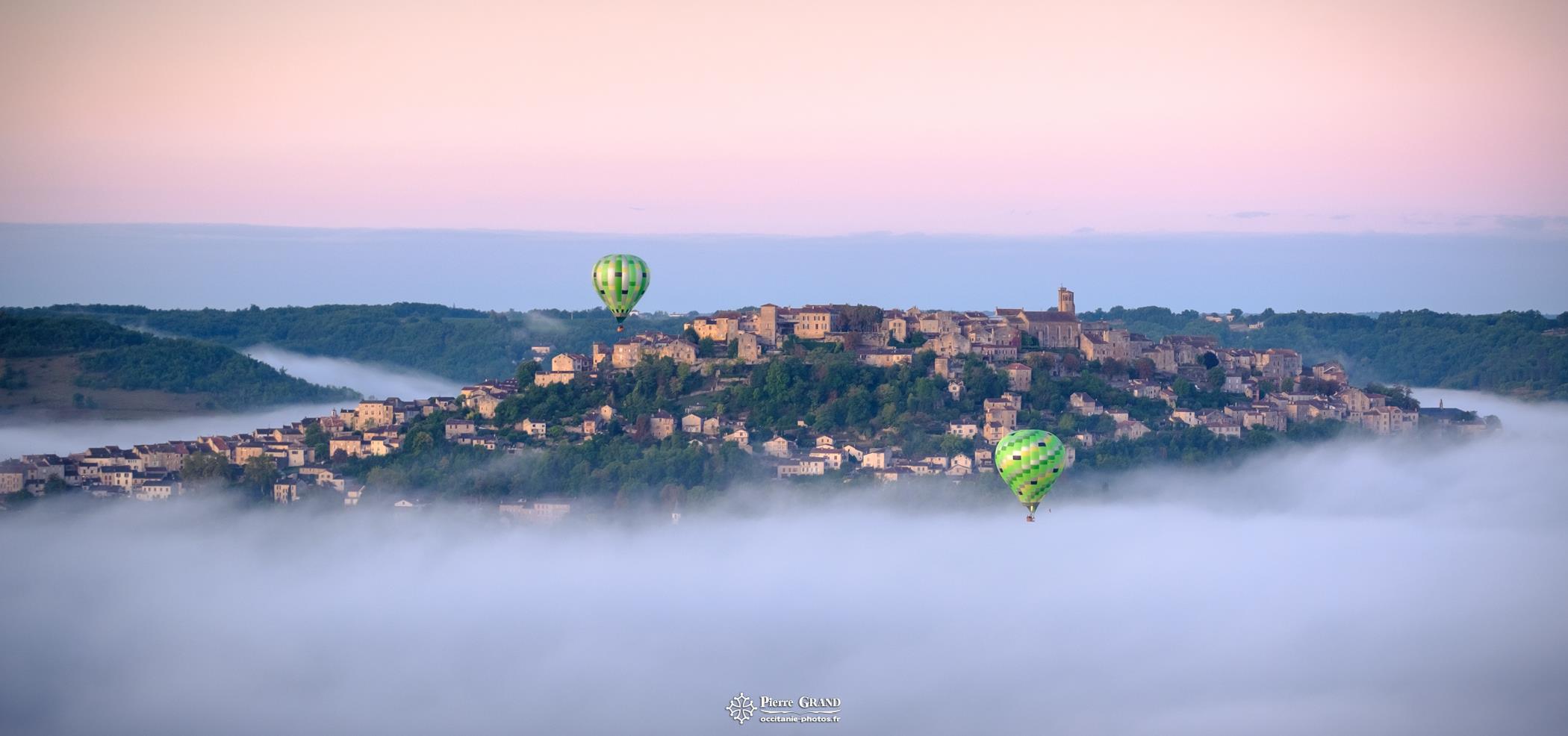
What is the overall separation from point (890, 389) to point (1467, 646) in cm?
1301

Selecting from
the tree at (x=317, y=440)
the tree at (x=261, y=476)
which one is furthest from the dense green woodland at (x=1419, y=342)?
the tree at (x=261, y=476)

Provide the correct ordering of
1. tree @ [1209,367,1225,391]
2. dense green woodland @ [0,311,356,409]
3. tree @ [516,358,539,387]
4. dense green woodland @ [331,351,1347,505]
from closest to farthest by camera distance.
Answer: dense green woodland @ [331,351,1347,505]
tree @ [516,358,539,387]
tree @ [1209,367,1225,391]
dense green woodland @ [0,311,356,409]

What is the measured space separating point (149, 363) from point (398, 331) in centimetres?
1933

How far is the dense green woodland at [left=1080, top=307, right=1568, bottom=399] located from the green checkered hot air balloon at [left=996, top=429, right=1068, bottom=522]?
90.9 feet

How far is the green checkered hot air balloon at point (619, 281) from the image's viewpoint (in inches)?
1762

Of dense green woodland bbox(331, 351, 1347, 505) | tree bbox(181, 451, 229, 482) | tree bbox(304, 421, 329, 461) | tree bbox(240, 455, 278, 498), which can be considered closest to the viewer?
dense green woodland bbox(331, 351, 1347, 505)

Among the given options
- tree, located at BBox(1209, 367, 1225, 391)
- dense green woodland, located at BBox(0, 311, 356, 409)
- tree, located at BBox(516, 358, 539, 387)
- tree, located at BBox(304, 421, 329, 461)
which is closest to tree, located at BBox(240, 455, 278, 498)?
tree, located at BBox(304, 421, 329, 461)

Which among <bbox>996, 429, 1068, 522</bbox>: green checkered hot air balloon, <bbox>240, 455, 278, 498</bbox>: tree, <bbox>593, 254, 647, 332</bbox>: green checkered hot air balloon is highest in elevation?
<bbox>593, 254, 647, 332</bbox>: green checkered hot air balloon

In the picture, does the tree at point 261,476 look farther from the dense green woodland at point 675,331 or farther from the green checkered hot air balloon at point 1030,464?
the dense green woodland at point 675,331

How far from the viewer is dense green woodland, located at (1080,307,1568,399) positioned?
67.5 metres

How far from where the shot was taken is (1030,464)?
4100 cm

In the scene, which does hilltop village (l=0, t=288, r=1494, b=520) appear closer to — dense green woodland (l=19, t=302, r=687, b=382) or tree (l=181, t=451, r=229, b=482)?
tree (l=181, t=451, r=229, b=482)

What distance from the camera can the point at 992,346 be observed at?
2079 inches

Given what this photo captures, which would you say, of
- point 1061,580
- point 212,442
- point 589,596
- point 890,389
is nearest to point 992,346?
point 890,389
